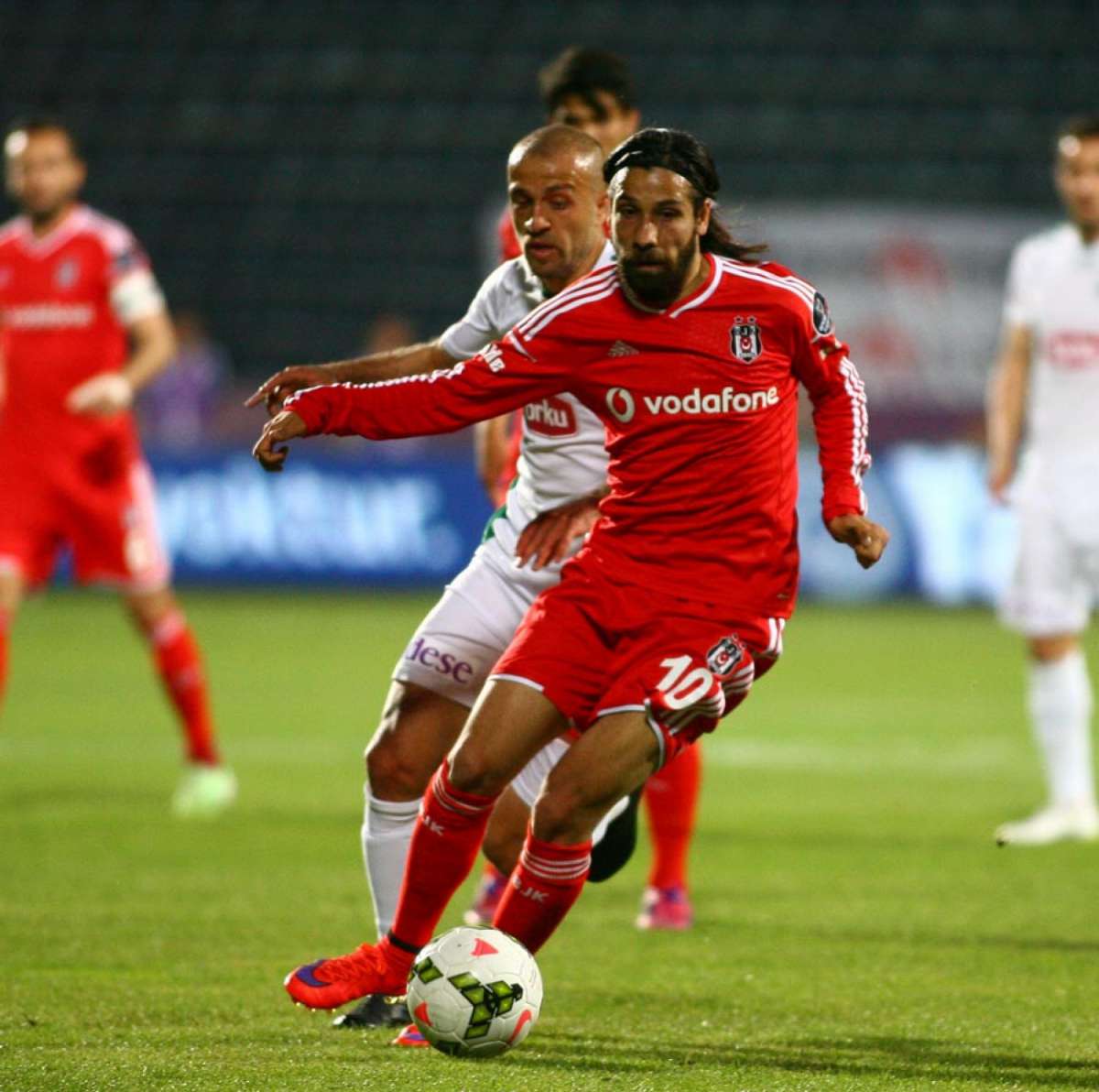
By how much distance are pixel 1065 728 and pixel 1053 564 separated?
1.89 feet

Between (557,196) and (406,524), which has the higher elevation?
(557,196)

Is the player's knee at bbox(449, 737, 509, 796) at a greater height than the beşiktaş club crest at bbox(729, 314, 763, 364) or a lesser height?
lesser

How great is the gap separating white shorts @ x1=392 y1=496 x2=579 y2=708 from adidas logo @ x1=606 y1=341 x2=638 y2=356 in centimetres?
63

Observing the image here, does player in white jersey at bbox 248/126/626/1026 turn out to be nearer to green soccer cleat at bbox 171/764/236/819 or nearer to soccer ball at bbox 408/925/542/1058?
soccer ball at bbox 408/925/542/1058

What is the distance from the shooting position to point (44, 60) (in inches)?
818

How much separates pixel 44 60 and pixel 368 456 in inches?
276

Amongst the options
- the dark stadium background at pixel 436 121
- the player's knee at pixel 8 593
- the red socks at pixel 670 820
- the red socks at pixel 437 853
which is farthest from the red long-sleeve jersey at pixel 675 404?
the dark stadium background at pixel 436 121

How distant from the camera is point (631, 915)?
612 centimetres

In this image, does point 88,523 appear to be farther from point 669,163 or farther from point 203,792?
point 669,163

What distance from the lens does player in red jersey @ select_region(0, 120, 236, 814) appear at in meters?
7.88

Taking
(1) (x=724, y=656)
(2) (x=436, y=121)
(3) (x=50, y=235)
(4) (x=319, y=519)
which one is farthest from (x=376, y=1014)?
(2) (x=436, y=121)

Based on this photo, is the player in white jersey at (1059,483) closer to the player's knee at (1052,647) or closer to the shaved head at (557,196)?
the player's knee at (1052,647)

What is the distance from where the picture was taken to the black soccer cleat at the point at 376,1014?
15.0ft

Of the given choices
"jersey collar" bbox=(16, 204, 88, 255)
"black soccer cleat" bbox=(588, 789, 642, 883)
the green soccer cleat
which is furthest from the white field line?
"black soccer cleat" bbox=(588, 789, 642, 883)
